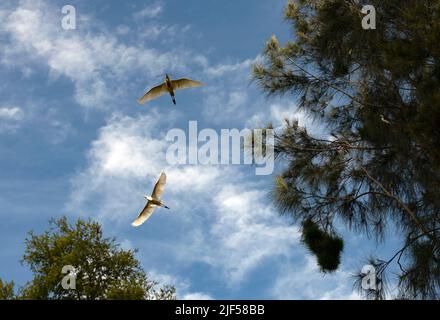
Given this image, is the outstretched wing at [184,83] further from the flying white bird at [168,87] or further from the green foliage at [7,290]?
the green foliage at [7,290]

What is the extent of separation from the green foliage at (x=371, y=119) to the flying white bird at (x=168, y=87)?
2936mm

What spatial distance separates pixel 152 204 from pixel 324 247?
3676 mm

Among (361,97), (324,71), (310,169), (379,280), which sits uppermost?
(324,71)

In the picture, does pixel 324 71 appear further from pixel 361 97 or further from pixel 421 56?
pixel 421 56

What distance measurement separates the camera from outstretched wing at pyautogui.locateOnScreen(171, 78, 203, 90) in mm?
11844

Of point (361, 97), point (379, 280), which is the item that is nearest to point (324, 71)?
point (361, 97)

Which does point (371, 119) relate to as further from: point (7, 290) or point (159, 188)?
point (7, 290)

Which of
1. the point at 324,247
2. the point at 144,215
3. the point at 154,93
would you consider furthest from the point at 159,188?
the point at 324,247

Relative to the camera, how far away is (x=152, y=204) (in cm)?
1248

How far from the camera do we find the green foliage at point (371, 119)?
10016mm

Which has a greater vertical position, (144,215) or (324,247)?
(144,215)

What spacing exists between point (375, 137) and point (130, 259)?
7.64 metres

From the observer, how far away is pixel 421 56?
32.3ft
